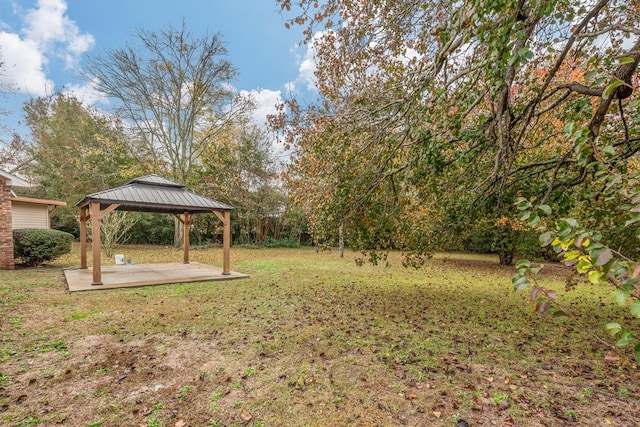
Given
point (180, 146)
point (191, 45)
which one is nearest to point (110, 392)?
point (180, 146)

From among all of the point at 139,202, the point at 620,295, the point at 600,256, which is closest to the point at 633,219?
the point at 600,256

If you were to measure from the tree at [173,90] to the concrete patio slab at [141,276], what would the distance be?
290 inches

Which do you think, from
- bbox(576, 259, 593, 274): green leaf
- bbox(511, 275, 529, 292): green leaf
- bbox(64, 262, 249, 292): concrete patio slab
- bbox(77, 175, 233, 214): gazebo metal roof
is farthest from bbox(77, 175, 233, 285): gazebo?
bbox(576, 259, 593, 274): green leaf

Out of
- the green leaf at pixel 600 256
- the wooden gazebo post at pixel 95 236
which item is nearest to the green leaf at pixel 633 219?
the green leaf at pixel 600 256

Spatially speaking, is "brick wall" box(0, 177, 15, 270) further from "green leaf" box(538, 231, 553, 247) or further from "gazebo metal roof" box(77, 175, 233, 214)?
"green leaf" box(538, 231, 553, 247)

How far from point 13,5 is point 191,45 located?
6.45m

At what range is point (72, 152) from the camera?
673 inches

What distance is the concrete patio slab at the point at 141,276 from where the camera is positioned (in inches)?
265

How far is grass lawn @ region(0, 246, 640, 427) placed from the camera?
244 centimetres

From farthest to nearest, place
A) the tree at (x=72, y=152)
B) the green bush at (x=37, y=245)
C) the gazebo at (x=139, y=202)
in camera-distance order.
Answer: the tree at (x=72, y=152), the green bush at (x=37, y=245), the gazebo at (x=139, y=202)

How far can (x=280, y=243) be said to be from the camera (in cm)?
1895

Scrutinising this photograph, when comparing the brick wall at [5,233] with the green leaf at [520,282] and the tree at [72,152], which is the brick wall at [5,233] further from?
the green leaf at [520,282]

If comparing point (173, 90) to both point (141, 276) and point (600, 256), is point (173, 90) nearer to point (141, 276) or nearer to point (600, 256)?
point (141, 276)

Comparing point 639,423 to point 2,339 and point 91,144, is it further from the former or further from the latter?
point 91,144
